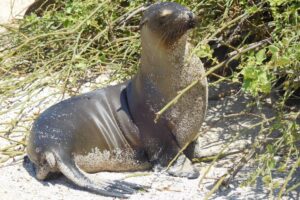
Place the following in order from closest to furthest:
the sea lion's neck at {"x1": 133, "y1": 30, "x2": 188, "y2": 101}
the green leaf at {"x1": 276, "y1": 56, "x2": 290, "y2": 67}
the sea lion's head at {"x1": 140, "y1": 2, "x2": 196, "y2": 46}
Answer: the green leaf at {"x1": 276, "y1": 56, "x2": 290, "y2": 67}, the sea lion's head at {"x1": 140, "y1": 2, "x2": 196, "y2": 46}, the sea lion's neck at {"x1": 133, "y1": 30, "x2": 188, "y2": 101}

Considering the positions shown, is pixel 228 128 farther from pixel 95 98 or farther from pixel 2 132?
pixel 2 132

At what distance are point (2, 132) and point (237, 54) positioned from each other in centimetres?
146

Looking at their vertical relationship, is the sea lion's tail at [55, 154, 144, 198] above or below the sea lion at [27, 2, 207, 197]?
below

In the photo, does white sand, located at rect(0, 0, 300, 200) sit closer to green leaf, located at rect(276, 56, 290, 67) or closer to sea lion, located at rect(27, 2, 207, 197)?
sea lion, located at rect(27, 2, 207, 197)

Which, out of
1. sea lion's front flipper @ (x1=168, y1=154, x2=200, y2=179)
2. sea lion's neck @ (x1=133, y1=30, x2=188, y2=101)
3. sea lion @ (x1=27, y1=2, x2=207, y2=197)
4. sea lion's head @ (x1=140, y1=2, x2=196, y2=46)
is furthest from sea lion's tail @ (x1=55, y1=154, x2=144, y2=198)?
sea lion's head @ (x1=140, y1=2, x2=196, y2=46)

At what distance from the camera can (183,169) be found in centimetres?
328

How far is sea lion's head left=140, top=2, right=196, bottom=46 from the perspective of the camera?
3.04 m

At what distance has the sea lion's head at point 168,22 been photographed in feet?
9.98

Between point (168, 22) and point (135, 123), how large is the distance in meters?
0.55

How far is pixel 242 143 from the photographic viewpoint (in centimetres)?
352

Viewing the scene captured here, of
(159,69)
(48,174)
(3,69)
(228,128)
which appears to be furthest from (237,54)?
(3,69)

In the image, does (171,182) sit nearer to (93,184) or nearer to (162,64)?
(93,184)

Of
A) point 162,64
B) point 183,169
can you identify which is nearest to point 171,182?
point 183,169

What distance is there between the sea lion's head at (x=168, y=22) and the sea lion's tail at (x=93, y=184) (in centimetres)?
67
